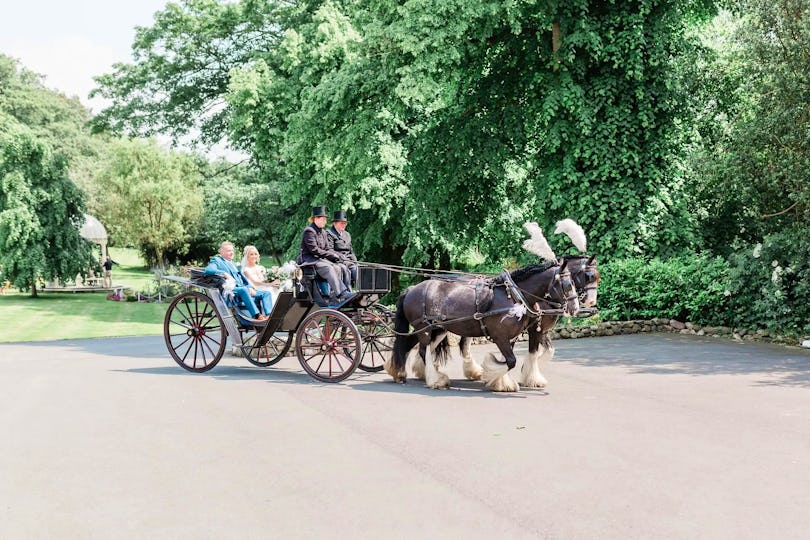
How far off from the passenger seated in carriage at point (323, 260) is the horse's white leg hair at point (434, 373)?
4.59ft

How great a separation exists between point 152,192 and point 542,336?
4124cm

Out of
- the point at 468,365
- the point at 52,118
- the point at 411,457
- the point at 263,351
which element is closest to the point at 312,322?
the point at 468,365

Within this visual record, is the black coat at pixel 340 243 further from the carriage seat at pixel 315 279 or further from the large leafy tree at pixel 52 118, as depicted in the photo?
the large leafy tree at pixel 52 118

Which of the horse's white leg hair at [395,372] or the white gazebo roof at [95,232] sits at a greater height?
the white gazebo roof at [95,232]

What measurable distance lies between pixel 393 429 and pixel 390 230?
20333 mm

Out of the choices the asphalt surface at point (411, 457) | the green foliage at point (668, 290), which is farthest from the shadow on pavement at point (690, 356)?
the green foliage at point (668, 290)

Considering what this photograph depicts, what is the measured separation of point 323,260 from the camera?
11.2 m

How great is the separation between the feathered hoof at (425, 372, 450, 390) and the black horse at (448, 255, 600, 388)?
13.2 inches

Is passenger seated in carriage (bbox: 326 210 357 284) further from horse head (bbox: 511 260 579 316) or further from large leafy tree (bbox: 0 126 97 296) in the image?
large leafy tree (bbox: 0 126 97 296)

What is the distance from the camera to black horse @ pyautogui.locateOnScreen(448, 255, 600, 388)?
31.2 feet

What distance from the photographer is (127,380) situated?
1182 centimetres

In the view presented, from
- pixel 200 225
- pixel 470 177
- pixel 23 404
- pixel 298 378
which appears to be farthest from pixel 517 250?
pixel 200 225

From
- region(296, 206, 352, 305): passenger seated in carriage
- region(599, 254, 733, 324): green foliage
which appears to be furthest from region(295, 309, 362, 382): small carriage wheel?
region(599, 254, 733, 324): green foliage

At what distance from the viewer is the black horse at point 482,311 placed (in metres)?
9.64
